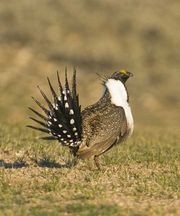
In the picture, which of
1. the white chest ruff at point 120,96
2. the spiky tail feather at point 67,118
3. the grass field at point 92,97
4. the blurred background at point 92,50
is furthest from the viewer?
the blurred background at point 92,50

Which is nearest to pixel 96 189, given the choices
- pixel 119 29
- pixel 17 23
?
pixel 17 23

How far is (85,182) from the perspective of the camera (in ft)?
25.7

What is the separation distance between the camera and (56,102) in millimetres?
8375

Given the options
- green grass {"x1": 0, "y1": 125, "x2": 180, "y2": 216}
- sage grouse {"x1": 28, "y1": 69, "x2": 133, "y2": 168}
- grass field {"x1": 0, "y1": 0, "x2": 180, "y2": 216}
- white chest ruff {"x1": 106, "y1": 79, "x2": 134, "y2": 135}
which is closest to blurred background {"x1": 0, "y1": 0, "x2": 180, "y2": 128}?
grass field {"x1": 0, "y1": 0, "x2": 180, "y2": 216}

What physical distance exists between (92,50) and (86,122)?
25666 mm

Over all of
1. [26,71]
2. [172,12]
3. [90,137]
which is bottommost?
[90,137]

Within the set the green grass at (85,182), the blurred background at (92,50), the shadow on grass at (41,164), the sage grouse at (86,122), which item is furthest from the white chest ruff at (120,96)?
the blurred background at (92,50)

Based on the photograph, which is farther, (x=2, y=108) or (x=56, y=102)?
(x=2, y=108)

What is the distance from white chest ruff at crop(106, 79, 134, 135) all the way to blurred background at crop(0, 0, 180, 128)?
13.4m

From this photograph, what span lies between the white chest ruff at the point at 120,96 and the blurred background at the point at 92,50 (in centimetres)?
1342

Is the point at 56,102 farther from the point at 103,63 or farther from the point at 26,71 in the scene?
the point at 103,63

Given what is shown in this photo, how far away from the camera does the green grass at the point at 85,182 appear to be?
22.0 feet

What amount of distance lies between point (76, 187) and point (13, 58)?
22.9 m

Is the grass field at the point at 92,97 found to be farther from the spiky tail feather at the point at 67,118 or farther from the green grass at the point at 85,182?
the spiky tail feather at the point at 67,118
